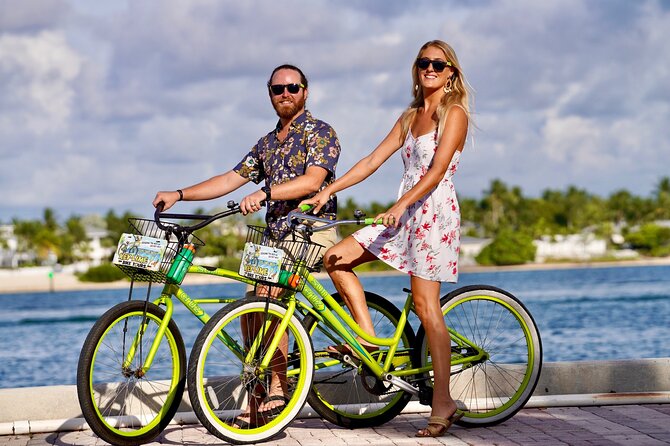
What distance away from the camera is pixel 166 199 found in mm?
5461

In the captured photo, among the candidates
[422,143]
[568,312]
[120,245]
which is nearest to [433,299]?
[422,143]

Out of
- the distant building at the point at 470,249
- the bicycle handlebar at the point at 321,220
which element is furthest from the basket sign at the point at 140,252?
the distant building at the point at 470,249

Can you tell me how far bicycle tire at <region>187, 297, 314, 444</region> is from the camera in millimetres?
4875

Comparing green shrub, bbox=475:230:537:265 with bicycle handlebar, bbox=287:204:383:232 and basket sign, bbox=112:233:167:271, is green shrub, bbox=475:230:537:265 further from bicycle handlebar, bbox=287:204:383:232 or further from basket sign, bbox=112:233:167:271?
basket sign, bbox=112:233:167:271

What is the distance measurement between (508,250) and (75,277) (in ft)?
155

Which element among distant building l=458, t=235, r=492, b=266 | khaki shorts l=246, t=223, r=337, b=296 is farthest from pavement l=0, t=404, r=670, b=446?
distant building l=458, t=235, r=492, b=266

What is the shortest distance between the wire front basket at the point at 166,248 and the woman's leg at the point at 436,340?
1117 millimetres

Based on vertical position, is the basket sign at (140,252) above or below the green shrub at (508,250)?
below

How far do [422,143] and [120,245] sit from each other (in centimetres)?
154

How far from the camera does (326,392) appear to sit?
18.9 feet

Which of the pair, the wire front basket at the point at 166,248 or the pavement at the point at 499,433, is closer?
the wire front basket at the point at 166,248

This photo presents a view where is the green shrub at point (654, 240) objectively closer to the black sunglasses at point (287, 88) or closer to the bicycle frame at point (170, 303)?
the black sunglasses at point (287, 88)

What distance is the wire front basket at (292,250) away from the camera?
16.8ft

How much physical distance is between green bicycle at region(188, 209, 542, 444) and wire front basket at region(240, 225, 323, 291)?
1cm
